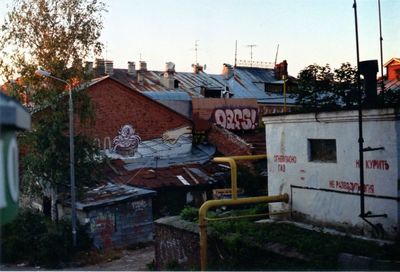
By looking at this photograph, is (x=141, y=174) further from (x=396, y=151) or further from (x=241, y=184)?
(x=396, y=151)

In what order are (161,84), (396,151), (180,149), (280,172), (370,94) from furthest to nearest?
1. (161,84)
2. (180,149)
3. (280,172)
4. (370,94)
5. (396,151)

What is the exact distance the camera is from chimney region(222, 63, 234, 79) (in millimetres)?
48156

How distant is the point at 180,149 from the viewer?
31.2 metres

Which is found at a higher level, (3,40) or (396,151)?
(3,40)

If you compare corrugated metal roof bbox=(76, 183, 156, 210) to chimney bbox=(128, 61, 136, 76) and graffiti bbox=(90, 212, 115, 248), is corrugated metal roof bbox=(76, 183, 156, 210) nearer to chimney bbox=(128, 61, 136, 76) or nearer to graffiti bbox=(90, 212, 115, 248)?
graffiti bbox=(90, 212, 115, 248)

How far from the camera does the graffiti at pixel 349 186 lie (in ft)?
37.2

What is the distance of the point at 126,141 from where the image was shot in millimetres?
29031

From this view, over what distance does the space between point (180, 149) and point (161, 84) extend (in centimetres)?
1275

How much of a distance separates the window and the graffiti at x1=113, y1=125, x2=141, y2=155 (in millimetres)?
17171

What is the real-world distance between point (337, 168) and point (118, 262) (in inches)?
409

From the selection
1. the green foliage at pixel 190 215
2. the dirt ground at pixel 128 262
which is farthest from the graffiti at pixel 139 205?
the green foliage at pixel 190 215

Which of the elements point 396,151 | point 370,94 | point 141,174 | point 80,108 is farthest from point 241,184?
point 396,151

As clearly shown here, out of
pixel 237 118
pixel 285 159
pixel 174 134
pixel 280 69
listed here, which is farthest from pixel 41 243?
→ pixel 280 69

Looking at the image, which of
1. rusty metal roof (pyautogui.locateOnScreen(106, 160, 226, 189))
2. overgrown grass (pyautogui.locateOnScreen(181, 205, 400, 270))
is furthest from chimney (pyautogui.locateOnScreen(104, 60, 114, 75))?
overgrown grass (pyautogui.locateOnScreen(181, 205, 400, 270))
